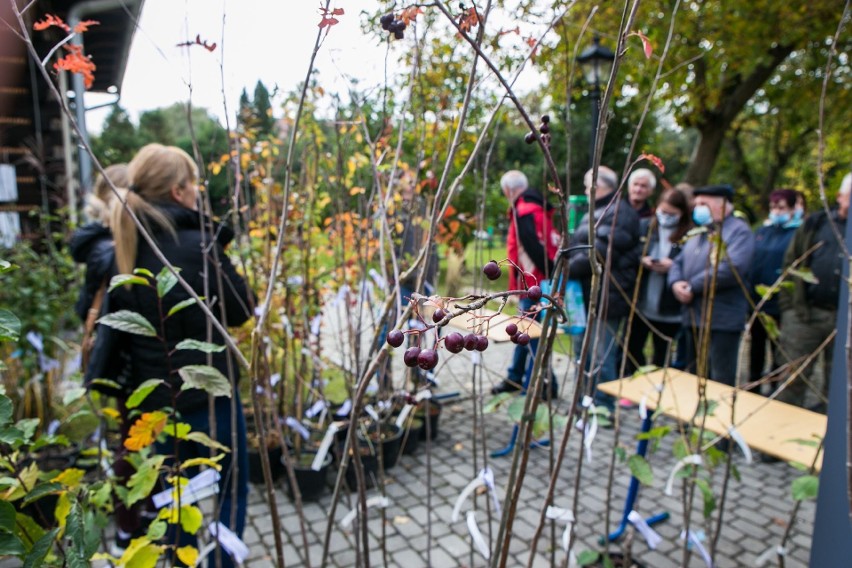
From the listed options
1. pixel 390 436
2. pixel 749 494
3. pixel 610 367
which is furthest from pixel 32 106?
pixel 749 494

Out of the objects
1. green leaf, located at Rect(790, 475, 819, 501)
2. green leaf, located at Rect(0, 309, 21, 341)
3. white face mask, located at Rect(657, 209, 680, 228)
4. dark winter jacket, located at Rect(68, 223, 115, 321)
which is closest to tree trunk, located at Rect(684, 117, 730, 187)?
white face mask, located at Rect(657, 209, 680, 228)

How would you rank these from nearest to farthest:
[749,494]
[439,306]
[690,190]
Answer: [439,306] → [749,494] → [690,190]

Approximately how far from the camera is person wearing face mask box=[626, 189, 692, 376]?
184 inches

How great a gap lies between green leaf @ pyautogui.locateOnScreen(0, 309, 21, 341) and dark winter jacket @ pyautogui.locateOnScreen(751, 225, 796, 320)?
537cm

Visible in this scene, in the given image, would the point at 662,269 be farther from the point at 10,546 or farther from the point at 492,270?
the point at 10,546

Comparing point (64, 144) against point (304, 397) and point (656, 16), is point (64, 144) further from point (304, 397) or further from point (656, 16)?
point (656, 16)

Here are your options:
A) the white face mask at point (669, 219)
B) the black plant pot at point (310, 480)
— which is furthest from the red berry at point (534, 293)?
the white face mask at point (669, 219)

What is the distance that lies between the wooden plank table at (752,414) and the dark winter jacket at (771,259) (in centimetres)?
257

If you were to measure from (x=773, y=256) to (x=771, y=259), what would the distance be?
0.10ft

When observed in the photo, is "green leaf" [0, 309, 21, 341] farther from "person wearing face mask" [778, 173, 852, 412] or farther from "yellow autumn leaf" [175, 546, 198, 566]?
"person wearing face mask" [778, 173, 852, 412]

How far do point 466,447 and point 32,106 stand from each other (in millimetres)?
7071

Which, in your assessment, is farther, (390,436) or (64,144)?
(64,144)

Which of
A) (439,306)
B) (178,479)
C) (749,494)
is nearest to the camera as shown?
(439,306)

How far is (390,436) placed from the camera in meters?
4.04
